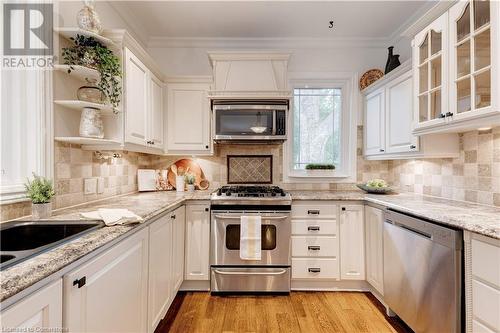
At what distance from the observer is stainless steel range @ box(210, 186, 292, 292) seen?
2.48m

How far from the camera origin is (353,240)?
103 inches

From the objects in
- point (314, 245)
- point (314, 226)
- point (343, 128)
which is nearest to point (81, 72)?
point (314, 226)

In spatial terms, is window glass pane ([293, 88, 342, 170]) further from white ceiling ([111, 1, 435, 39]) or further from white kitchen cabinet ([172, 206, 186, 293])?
white kitchen cabinet ([172, 206, 186, 293])

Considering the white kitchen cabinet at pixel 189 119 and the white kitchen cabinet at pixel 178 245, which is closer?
the white kitchen cabinet at pixel 178 245

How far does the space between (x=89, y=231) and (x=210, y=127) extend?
1.94 m

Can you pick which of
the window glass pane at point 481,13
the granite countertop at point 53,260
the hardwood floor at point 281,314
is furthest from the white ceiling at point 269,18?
the hardwood floor at point 281,314

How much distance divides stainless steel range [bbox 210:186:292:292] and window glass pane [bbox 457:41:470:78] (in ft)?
5.25

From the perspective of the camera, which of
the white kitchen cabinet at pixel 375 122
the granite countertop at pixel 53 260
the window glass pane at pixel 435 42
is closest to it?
the granite countertop at pixel 53 260

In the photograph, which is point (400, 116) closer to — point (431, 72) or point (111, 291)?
point (431, 72)

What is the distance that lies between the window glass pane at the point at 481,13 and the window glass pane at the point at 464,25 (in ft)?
0.23

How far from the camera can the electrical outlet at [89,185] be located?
194 centimetres

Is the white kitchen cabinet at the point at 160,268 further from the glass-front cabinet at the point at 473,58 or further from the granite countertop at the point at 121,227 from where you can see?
the glass-front cabinet at the point at 473,58

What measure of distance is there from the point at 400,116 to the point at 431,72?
542 mm

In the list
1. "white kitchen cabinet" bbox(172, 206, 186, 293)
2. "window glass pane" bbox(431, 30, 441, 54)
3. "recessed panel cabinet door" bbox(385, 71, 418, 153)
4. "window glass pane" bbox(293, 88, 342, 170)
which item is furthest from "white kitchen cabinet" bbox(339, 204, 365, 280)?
"white kitchen cabinet" bbox(172, 206, 186, 293)
